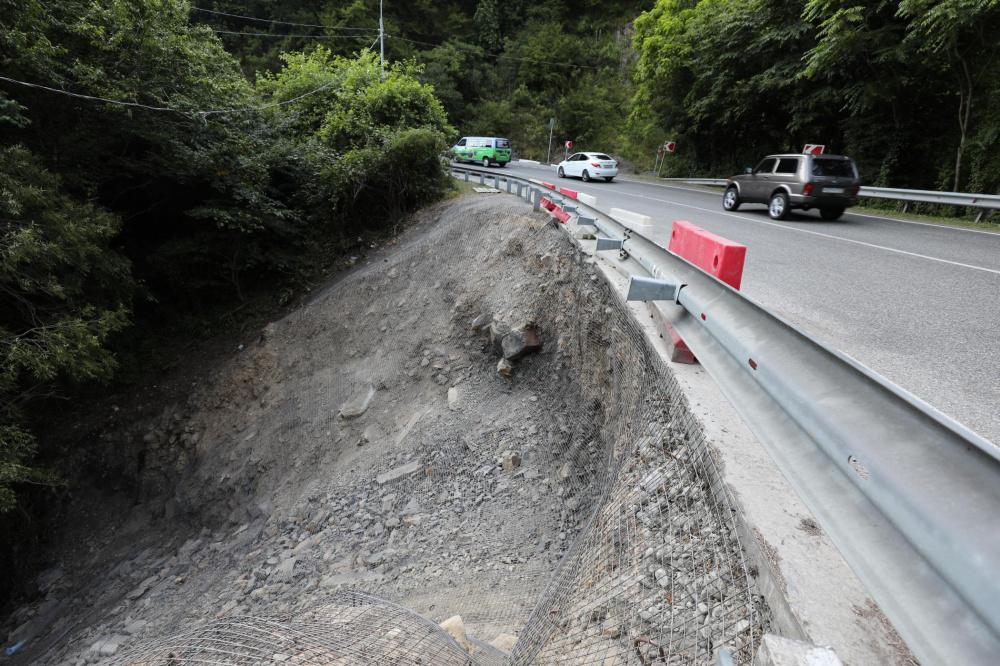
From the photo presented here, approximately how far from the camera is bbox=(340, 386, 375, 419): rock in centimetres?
812

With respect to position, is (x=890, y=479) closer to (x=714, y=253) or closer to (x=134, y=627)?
(x=714, y=253)

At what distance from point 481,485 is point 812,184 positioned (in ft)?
31.9

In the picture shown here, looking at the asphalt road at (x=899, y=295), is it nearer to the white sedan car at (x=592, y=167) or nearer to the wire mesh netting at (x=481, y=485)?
the wire mesh netting at (x=481, y=485)

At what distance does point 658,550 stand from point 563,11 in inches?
2045

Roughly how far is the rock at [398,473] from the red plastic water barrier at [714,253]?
406 cm

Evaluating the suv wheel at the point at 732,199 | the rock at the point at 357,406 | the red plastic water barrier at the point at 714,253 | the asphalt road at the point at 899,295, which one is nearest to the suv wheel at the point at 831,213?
the asphalt road at the point at 899,295

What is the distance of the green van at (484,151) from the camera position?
88.1 ft

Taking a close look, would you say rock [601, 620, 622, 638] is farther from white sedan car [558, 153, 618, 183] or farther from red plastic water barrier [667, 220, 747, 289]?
white sedan car [558, 153, 618, 183]

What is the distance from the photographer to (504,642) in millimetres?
3234

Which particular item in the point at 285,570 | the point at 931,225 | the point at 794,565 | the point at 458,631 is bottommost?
the point at 285,570

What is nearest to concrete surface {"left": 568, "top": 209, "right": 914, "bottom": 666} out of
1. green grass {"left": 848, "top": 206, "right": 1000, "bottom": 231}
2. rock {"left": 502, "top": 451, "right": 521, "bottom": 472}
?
rock {"left": 502, "top": 451, "right": 521, "bottom": 472}

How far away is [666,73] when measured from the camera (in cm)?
2348

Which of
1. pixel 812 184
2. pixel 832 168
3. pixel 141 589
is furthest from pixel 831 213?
pixel 141 589

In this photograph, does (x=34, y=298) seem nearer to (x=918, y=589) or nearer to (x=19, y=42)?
(x=19, y=42)
